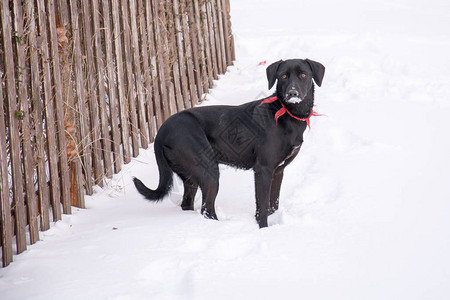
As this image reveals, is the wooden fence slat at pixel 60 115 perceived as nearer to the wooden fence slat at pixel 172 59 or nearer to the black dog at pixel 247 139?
the black dog at pixel 247 139

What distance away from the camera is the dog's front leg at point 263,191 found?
4145mm

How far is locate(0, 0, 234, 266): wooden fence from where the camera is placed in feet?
11.5

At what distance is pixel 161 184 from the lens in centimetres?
418

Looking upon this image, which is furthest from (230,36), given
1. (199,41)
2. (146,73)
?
(146,73)

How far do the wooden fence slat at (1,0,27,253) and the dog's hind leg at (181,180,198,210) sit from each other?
1299mm

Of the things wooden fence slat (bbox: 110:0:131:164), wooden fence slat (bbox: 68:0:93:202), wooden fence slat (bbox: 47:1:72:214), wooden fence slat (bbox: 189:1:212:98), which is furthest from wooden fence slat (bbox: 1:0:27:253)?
wooden fence slat (bbox: 189:1:212:98)

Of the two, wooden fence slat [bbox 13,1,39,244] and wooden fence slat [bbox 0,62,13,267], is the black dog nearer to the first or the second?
wooden fence slat [bbox 13,1,39,244]

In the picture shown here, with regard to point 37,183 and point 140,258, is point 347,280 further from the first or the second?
point 37,183

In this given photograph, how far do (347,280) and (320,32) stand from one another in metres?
5.85

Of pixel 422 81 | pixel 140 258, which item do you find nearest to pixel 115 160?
pixel 140 258

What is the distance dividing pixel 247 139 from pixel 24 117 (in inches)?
65.1

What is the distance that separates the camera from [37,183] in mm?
3838

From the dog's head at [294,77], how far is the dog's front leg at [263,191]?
561 mm

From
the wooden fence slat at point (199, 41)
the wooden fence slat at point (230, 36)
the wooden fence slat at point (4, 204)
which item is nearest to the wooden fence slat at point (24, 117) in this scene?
the wooden fence slat at point (4, 204)
